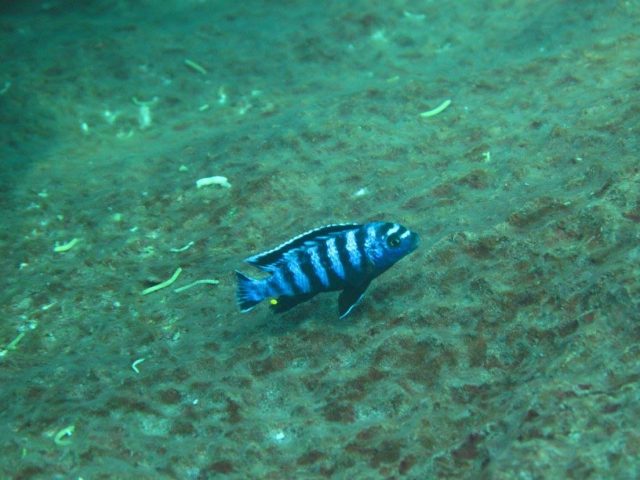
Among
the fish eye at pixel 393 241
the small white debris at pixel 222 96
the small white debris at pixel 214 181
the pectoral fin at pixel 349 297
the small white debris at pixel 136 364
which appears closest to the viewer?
the fish eye at pixel 393 241

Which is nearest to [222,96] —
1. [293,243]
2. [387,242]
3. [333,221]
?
[333,221]

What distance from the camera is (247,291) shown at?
3.81 metres

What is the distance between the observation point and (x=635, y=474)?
2.33 metres

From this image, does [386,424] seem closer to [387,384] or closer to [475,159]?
[387,384]

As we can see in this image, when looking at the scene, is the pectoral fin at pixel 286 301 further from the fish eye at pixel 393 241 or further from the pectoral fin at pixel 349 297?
the fish eye at pixel 393 241

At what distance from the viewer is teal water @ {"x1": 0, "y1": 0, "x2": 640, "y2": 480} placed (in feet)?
10.3

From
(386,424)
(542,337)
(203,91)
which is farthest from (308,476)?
(203,91)

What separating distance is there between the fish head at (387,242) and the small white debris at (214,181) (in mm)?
3059

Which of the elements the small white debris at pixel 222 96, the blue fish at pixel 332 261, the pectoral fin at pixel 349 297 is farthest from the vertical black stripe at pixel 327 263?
the small white debris at pixel 222 96

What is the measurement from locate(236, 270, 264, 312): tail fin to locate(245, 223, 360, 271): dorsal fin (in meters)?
0.12

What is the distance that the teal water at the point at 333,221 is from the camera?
10.3 feet

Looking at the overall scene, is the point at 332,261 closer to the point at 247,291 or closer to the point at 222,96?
the point at 247,291

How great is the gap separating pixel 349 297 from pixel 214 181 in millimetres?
3123

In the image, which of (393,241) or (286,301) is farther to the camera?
(286,301)
